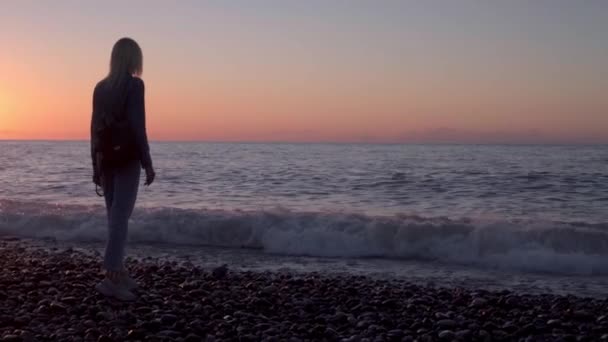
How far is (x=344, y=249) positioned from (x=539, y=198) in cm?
A: 840

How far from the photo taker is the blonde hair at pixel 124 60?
567cm

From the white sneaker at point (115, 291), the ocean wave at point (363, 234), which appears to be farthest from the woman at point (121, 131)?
the ocean wave at point (363, 234)

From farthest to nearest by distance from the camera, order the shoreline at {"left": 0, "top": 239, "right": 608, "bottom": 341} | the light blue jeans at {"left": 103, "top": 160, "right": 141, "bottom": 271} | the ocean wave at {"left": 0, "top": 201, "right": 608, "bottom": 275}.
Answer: the ocean wave at {"left": 0, "top": 201, "right": 608, "bottom": 275} → the light blue jeans at {"left": 103, "top": 160, "right": 141, "bottom": 271} → the shoreline at {"left": 0, "top": 239, "right": 608, "bottom": 341}

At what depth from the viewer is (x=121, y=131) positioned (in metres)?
5.64

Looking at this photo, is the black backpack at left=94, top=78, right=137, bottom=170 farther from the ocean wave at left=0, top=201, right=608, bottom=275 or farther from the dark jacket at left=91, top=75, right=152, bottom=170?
the ocean wave at left=0, top=201, right=608, bottom=275

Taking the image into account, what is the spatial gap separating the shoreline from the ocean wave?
2727 mm

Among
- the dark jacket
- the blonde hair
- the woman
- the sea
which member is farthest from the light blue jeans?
the sea


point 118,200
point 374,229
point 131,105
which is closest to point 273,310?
point 118,200

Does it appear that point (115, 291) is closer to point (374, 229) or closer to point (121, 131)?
point (121, 131)

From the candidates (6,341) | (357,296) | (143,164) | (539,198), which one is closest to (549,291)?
(357,296)

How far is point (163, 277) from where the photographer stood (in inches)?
300

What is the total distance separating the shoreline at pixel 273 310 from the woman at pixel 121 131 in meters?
0.88

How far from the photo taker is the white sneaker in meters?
6.09

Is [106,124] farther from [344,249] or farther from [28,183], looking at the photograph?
[28,183]
